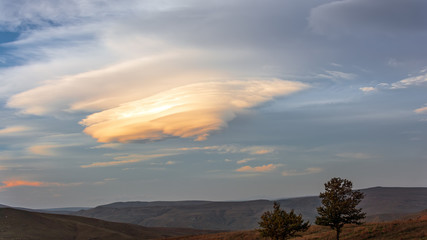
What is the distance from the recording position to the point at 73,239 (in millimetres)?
102188

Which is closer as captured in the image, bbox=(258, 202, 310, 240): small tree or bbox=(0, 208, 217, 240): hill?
bbox=(258, 202, 310, 240): small tree

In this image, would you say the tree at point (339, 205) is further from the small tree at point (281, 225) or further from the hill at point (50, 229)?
the hill at point (50, 229)

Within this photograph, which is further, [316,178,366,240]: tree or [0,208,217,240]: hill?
[0,208,217,240]: hill

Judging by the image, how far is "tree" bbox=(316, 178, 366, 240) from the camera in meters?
40.0

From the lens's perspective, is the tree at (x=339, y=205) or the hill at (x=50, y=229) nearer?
the tree at (x=339, y=205)

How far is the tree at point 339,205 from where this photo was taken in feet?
131

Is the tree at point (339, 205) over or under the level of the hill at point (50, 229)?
over

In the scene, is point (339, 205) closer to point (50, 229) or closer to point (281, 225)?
point (281, 225)

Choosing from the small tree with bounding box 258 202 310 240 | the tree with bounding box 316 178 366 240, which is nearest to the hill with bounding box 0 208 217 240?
the small tree with bounding box 258 202 310 240

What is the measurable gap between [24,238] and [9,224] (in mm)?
→ 15176

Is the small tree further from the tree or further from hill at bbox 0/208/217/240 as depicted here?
hill at bbox 0/208/217/240

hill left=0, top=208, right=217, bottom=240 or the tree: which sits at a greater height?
the tree

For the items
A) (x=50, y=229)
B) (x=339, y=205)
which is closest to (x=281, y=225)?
(x=339, y=205)

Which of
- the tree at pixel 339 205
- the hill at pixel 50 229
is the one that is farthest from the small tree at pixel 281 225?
the hill at pixel 50 229
